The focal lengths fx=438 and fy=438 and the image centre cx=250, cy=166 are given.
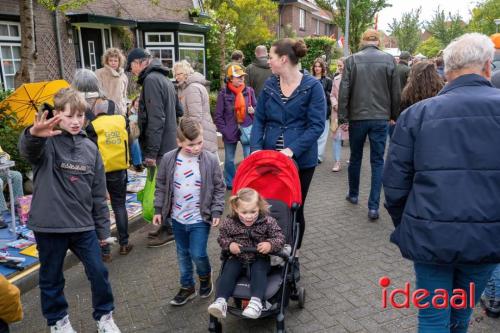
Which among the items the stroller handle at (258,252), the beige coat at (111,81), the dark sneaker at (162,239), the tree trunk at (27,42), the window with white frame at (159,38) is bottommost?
the dark sneaker at (162,239)

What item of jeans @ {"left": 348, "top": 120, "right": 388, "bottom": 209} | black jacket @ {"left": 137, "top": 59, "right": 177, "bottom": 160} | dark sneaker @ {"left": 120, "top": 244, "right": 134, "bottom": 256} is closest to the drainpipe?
black jacket @ {"left": 137, "top": 59, "right": 177, "bottom": 160}

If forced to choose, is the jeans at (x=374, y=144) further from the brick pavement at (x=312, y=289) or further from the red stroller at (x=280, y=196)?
the red stroller at (x=280, y=196)

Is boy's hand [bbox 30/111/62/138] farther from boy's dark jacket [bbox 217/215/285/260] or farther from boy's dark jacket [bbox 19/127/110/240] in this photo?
boy's dark jacket [bbox 217/215/285/260]

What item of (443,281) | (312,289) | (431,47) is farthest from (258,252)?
(431,47)

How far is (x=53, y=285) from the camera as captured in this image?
323cm

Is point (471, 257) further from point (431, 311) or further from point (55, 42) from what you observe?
point (55, 42)

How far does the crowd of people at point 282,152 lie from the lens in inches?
88.8

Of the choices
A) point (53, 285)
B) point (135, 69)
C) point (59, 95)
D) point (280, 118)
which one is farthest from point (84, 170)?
point (135, 69)

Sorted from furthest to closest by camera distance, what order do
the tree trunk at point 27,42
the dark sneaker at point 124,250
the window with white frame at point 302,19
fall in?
the window with white frame at point 302,19
the tree trunk at point 27,42
the dark sneaker at point 124,250

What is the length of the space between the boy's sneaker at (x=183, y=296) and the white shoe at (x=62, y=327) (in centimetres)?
85

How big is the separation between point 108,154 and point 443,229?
10.9ft

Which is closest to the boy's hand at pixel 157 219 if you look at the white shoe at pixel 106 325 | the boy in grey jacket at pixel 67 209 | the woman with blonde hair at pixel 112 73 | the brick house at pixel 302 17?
the boy in grey jacket at pixel 67 209

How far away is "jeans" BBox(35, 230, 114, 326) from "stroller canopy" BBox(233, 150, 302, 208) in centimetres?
123

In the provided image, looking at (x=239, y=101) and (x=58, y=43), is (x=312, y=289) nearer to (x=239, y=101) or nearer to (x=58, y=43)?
(x=239, y=101)
